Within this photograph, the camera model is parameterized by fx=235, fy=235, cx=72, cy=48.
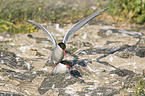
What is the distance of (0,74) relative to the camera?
14.1 feet

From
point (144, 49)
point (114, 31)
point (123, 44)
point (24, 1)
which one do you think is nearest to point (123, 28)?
point (114, 31)

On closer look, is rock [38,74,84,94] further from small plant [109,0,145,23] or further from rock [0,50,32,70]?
small plant [109,0,145,23]

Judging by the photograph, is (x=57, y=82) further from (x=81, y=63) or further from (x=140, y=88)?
(x=140, y=88)

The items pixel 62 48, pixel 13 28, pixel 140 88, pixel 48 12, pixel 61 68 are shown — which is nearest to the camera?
pixel 140 88

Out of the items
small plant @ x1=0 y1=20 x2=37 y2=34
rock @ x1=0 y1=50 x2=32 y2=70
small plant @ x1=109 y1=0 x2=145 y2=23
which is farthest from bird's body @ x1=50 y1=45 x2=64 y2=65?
small plant @ x1=109 y1=0 x2=145 y2=23

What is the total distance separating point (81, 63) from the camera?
4770mm

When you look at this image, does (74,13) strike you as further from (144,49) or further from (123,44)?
(144,49)

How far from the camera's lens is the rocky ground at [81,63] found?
3.85 m

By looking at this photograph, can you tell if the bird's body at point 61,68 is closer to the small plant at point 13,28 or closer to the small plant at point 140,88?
the small plant at point 140,88

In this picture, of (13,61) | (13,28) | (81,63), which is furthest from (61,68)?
(13,28)

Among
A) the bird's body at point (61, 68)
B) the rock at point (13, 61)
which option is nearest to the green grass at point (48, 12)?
the rock at point (13, 61)

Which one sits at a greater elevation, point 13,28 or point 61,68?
point 13,28

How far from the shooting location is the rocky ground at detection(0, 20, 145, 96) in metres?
3.85

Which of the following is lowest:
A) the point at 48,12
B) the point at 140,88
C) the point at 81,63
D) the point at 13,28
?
the point at 140,88
